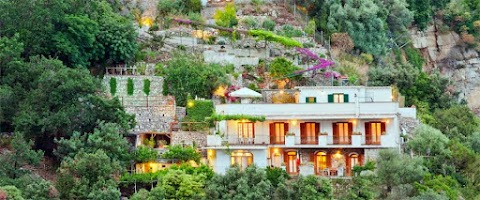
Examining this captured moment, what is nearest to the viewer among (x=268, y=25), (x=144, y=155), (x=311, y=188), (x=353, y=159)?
(x=311, y=188)

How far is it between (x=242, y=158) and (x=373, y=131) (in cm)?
637

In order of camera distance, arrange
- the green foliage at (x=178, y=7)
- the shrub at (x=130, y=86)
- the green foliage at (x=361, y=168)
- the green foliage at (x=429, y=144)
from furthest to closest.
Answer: the green foliage at (x=178, y=7) < the shrub at (x=130, y=86) < the green foliage at (x=429, y=144) < the green foliage at (x=361, y=168)

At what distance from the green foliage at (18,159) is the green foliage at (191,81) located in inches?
404

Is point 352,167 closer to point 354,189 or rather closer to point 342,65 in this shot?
point 354,189

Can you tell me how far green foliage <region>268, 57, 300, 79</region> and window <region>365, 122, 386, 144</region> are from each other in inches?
388

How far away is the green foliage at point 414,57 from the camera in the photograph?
92.9 m

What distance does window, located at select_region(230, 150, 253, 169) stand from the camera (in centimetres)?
6381

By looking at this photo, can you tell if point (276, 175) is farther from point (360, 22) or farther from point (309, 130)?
point (360, 22)

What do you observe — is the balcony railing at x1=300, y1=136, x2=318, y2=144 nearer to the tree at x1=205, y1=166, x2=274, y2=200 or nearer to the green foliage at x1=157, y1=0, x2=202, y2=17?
the tree at x1=205, y1=166, x2=274, y2=200

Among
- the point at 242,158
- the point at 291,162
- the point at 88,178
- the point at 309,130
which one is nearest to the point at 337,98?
the point at 309,130

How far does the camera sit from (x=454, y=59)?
98312 millimetres

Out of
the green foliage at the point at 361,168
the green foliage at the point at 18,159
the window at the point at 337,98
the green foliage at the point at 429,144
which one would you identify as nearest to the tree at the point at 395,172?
the green foliage at the point at 361,168

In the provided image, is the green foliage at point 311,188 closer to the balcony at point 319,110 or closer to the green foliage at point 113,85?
the balcony at point 319,110

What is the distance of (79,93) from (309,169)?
11.5 metres
